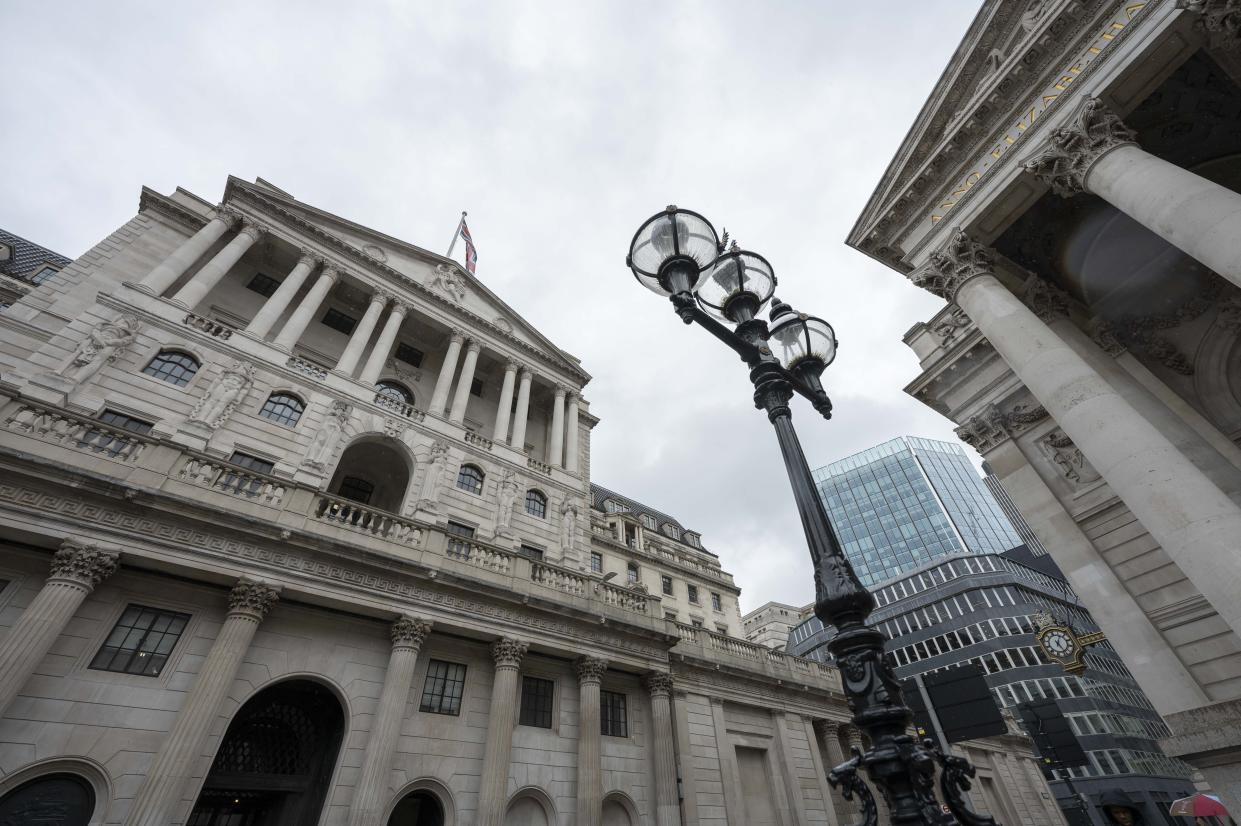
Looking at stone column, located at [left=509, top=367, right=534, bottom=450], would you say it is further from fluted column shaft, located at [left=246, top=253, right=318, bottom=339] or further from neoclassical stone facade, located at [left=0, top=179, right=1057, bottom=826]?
fluted column shaft, located at [left=246, top=253, right=318, bottom=339]

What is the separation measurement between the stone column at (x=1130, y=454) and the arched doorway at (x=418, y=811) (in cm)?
1499

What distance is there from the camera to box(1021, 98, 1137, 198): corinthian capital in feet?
30.3

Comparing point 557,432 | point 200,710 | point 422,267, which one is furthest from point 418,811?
point 422,267

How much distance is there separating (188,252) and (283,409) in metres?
6.93

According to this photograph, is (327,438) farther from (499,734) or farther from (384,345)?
(499,734)

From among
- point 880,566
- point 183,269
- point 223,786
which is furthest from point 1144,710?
point 183,269

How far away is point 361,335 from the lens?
20.7 meters

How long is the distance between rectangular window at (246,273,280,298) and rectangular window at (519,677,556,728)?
62.4ft

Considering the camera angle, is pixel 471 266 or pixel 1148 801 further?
pixel 1148 801

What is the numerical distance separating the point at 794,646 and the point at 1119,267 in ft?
245

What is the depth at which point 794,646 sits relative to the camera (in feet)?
246

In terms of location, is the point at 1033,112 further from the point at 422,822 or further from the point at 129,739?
the point at 129,739

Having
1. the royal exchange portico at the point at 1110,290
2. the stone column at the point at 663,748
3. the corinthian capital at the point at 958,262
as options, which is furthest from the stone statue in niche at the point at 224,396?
the corinthian capital at the point at 958,262

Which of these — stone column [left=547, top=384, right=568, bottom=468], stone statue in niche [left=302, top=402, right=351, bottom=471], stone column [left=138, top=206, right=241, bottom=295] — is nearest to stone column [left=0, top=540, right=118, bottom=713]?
stone statue in niche [left=302, top=402, right=351, bottom=471]
